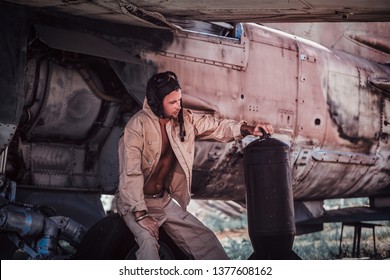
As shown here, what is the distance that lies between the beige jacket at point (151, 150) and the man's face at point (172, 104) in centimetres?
12

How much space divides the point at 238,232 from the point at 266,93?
26.7 ft

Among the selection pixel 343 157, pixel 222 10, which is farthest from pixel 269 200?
pixel 343 157

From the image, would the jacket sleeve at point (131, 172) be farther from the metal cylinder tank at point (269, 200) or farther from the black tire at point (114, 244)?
the metal cylinder tank at point (269, 200)

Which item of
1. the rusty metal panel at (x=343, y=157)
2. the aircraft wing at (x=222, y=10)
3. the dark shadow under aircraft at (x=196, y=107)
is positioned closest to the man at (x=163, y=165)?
the dark shadow under aircraft at (x=196, y=107)

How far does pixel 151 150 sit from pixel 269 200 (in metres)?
1.19

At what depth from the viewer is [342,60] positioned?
8.89 metres

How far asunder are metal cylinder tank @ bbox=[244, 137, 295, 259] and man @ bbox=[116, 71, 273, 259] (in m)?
0.42

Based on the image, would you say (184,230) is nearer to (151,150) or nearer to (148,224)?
(148,224)

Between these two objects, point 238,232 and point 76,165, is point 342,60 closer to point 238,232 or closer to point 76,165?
point 76,165

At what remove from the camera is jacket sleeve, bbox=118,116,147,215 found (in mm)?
5043

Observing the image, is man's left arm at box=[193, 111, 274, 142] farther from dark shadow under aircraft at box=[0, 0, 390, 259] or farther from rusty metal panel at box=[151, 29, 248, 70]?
rusty metal panel at box=[151, 29, 248, 70]

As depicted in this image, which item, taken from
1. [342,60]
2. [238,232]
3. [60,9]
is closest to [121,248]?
[60,9]

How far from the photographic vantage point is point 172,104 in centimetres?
534

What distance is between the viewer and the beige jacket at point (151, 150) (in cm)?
507
